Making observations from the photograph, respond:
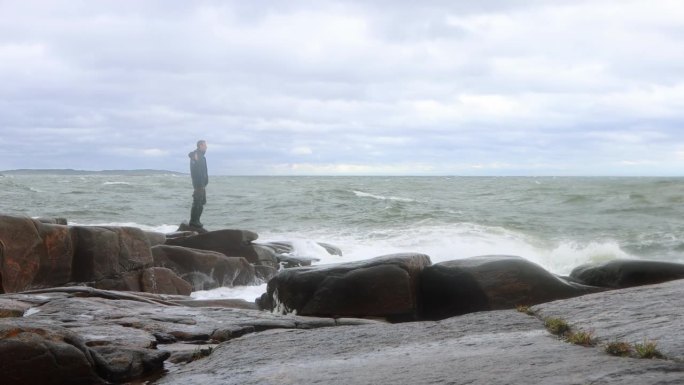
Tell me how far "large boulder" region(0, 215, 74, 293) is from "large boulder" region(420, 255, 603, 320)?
242 inches

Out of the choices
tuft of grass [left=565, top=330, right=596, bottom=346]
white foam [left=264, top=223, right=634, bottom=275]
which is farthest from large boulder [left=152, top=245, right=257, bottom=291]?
tuft of grass [left=565, top=330, right=596, bottom=346]

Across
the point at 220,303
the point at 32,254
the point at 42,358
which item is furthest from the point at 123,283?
the point at 42,358

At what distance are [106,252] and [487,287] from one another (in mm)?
6728

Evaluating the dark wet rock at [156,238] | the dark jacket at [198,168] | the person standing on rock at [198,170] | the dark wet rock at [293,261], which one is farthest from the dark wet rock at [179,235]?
the dark wet rock at [293,261]

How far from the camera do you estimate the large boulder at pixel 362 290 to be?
9.42 metres

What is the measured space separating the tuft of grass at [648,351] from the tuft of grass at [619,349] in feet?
0.22

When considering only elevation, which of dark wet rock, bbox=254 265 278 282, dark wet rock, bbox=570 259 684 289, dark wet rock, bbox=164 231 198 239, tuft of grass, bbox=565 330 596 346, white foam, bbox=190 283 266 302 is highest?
tuft of grass, bbox=565 330 596 346

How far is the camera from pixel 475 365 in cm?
430

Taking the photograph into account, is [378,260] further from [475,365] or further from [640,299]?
[475,365]

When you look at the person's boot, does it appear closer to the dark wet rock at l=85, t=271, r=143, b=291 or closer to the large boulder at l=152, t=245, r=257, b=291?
the large boulder at l=152, t=245, r=257, b=291

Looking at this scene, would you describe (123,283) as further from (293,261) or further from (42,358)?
(42,358)

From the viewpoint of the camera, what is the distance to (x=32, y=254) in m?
11.2

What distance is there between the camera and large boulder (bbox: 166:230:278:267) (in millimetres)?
16953

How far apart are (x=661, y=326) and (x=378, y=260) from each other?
5486mm
